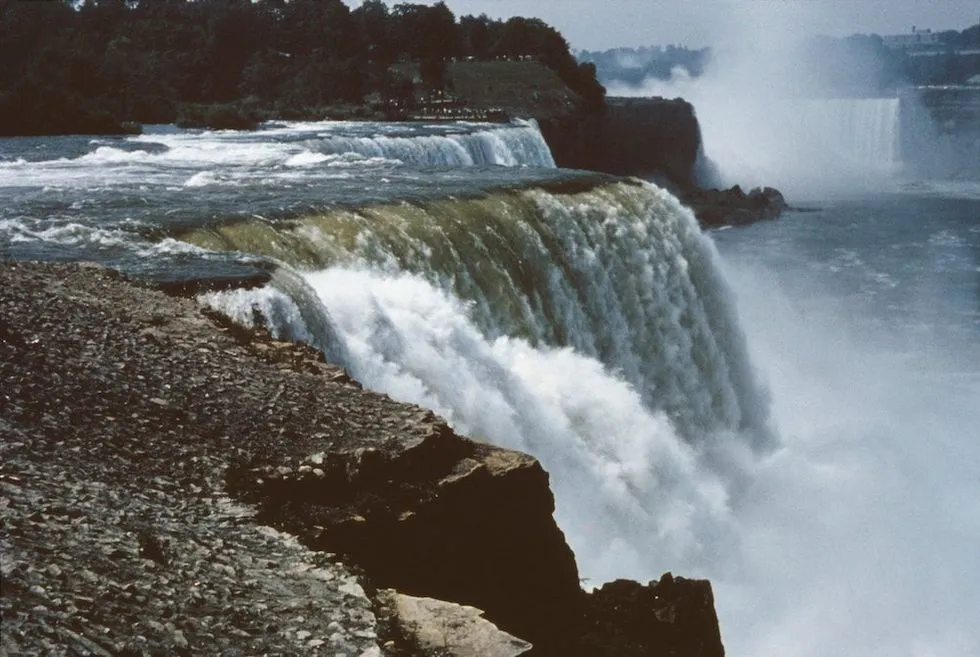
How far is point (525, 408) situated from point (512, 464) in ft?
17.7

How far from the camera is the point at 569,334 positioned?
17.1 meters

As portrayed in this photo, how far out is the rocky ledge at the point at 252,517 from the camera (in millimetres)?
5301

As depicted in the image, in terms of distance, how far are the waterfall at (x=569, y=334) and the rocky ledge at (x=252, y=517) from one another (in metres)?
2.24

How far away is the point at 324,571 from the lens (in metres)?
6.00

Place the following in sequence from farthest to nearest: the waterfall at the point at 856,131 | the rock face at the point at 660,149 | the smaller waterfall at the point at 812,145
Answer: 1. the waterfall at the point at 856,131
2. the smaller waterfall at the point at 812,145
3. the rock face at the point at 660,149

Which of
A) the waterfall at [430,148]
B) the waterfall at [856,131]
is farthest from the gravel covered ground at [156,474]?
the waterfall at [856,131]

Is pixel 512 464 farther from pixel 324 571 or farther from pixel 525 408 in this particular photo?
pixel 525 408

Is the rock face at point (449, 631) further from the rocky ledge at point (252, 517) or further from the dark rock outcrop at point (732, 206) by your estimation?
the dark rock outcrop at point (732, 206)

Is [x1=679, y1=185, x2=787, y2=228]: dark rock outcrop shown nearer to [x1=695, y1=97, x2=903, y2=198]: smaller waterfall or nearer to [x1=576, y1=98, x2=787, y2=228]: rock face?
[x1=576, y1=98, x2=787, y2=228]: rock face

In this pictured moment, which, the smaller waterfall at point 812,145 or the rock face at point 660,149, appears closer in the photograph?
the rock face at point 660,149

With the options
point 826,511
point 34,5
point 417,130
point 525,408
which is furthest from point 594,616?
point 34,5

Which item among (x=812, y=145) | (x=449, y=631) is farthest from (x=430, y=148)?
(x=812, y=145)

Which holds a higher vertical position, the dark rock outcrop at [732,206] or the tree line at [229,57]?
the tree line at [229,57]

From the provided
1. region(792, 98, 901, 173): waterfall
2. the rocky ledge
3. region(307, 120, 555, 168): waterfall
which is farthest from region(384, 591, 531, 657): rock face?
region(792, 98, 901, 173): waterfall
